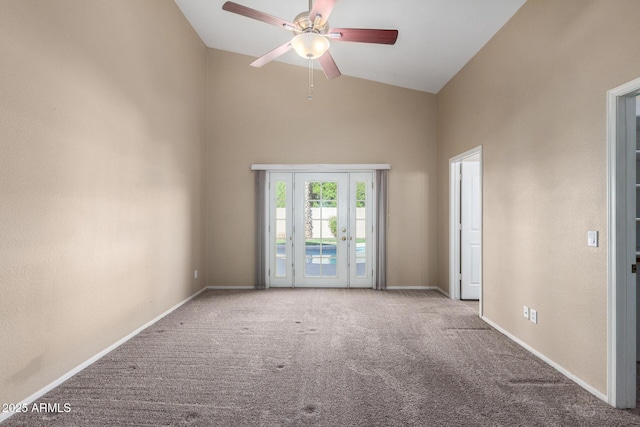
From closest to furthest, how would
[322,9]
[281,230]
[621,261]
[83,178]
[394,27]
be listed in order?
[621,261] → [322,9] → [83,178] → [394,27] → [281,230]

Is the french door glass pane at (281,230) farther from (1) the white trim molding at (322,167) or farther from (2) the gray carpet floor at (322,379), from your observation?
(2) the gray carpet floor at (322,379)

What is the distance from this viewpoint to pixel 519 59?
334 cm

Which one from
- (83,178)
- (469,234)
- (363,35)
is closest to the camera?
(83,178)

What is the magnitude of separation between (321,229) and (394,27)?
3128 millimetres

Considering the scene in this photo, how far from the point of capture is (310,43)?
2.82m

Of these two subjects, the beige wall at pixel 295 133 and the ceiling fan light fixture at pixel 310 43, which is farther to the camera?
the beige wall at pixel 295 133

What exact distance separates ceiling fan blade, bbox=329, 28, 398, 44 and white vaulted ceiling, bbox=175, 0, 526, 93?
956 mm

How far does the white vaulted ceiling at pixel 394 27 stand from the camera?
357 cm

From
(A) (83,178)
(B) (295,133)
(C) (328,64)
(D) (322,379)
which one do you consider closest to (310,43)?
(C) (328,64)

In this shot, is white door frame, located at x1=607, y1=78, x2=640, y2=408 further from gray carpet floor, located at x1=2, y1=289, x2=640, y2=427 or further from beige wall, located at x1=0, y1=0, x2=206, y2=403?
beige wall, located at x1=0, y1=0, x2=206, y2=403

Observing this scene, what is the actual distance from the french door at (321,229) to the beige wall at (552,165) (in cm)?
211

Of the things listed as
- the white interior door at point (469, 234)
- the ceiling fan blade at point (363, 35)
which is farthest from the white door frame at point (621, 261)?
the white interior door at point (469, 234)

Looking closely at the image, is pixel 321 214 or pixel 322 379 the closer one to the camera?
pixel 322 379

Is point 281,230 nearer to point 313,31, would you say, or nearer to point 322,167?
point 322,167
